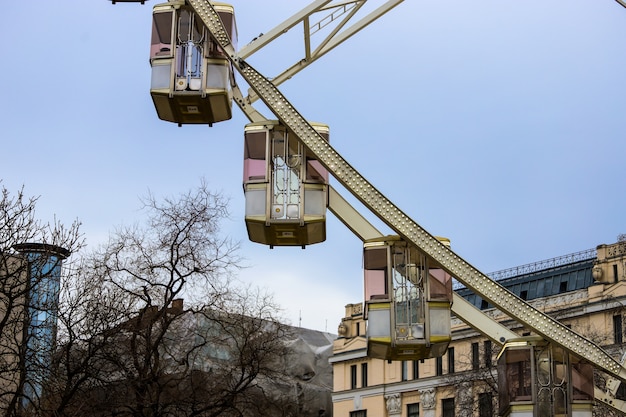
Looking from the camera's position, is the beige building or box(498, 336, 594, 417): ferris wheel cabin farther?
the beige building

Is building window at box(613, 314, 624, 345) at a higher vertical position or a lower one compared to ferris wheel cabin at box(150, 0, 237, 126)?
higher

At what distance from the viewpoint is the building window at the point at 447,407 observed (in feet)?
248

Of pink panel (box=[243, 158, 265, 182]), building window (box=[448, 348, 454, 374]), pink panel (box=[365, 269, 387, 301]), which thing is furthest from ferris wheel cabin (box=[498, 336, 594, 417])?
building window (box=[448, 348, 454, 374])

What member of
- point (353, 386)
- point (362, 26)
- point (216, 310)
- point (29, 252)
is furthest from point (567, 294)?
point (362, 26)

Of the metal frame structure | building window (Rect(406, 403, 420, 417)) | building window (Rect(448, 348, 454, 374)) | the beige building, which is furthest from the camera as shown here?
building window (Rect(406, 403, 420, 417))

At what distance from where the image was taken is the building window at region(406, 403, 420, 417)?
7825cm

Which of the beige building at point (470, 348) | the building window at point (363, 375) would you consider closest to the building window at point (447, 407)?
the beige building at point (470, 348)

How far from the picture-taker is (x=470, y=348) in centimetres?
7244

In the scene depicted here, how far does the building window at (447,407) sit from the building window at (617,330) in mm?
14140

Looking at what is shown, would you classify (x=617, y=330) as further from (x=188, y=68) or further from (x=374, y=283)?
(x=188, y=68)

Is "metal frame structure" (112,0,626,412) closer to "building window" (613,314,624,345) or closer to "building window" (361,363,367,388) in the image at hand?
"building window" (613,314,624,345)

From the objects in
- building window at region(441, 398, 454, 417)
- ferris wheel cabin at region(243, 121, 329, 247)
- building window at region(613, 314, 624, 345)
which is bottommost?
ferris wheel cabin at region(243, 121, 329, 247)

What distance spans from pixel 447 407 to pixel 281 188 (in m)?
62.6

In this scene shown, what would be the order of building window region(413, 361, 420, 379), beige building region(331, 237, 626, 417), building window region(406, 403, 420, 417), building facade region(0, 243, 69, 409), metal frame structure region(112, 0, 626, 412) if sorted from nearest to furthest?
metal frame structure region(112, 0, 626, 412)
building facade region(0, 243, 69, 409)
beige building region(331, 237, 626, 417)
building window region(406, 403, 420, 417)
building window region(413, 361, 420, 379)
